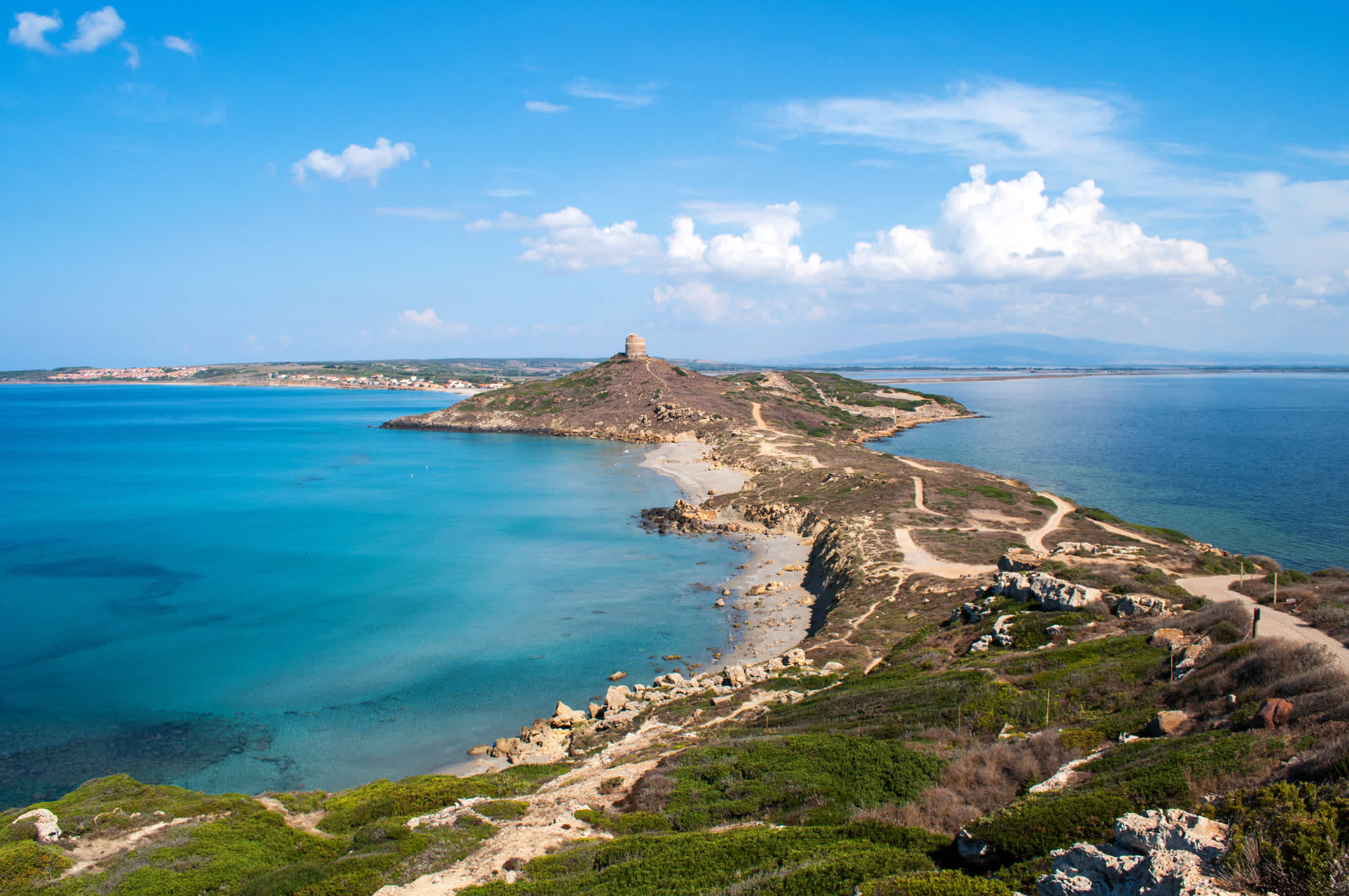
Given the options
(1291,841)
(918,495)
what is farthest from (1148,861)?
(918,495)

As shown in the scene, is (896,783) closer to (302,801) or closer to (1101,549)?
(302,801)

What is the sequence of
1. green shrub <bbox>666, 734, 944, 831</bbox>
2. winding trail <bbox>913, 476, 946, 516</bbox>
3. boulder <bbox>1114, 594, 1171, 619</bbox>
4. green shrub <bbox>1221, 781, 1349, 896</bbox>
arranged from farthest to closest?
winding trail <bbox>913, 476, 946, 516</bbox>, boulder <bbox>1114, 594, 1171, 619</bbox>, green shrub <bbox>666, 734, 944, 831</bbox>, green shrub <bbox>1221, 781, 1349, 896</bbox>

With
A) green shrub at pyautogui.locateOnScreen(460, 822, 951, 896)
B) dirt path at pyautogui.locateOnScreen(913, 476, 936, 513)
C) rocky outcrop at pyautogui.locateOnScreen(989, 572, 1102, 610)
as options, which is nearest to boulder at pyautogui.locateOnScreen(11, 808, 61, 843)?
green shrub at pyautogui.locateOnScreen(460, 822, 951, 896)

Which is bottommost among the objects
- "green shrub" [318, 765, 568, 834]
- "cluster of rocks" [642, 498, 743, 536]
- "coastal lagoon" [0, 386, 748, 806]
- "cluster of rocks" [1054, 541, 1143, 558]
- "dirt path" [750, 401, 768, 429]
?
"coastal lagoon" [0, 386, 748, 806]

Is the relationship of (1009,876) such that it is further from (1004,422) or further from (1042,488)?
(1004,422)

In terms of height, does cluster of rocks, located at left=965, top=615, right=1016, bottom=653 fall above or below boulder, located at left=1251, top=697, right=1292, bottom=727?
below

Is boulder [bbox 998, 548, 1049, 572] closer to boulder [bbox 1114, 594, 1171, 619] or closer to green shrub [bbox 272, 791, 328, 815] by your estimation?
boulder [bbox 1114, 594, 1171, 619]

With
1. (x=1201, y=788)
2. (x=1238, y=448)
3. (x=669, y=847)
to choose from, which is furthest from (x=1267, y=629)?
(x=1238, y=448)
